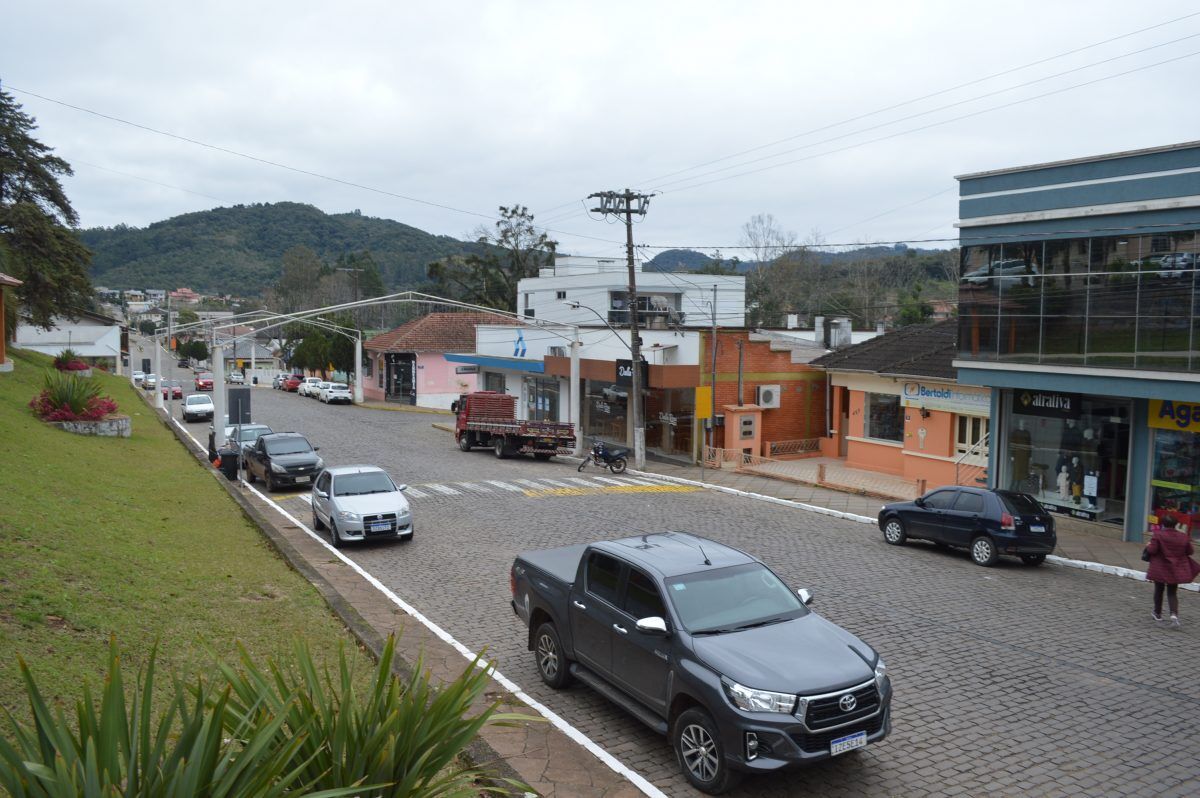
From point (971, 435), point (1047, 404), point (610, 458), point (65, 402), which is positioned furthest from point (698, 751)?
point (65, 402)

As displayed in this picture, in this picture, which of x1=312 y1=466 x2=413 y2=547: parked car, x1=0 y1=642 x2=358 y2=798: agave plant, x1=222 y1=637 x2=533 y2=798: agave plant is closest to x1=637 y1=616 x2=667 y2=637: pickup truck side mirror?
x1=222 y1=637 x2=533 y2=798: agave plant

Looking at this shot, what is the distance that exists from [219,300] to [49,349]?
298 feet

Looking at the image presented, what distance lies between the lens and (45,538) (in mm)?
11438

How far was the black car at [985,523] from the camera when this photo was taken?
1666 cm

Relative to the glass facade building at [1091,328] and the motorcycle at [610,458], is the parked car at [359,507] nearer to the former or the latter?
the motorcycle at [610,458]

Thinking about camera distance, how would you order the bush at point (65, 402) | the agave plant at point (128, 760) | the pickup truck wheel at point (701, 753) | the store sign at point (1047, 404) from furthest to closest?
the bush at point (65, 402) < the store sign at point (1047, 404) < the pickup truck wheel at point (701, 753) < the agave plant at point (128, 760)

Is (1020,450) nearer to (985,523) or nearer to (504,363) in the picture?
(985,523)

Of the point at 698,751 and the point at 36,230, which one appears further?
the point at 36,230

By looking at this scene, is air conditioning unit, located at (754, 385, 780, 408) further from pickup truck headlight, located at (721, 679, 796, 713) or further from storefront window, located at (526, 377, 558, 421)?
pickup truck headlight, located at (721, 679, 796, 713)

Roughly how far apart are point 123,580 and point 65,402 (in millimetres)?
19437

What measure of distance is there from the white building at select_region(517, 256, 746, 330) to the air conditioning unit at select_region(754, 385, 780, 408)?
1627cm

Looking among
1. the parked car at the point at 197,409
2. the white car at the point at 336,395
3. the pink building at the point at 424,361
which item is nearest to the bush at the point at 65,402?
the parked car at the point at 197,409

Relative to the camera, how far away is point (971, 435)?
88.7ft

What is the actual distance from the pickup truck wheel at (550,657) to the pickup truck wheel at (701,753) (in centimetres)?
214
